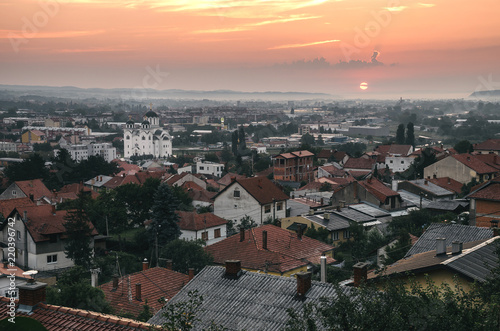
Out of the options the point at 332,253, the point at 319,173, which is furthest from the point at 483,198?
the point at 319,173

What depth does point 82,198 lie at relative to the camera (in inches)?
937

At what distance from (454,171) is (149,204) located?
2021 cm

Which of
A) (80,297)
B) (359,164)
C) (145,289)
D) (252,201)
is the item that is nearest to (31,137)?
(359,164)

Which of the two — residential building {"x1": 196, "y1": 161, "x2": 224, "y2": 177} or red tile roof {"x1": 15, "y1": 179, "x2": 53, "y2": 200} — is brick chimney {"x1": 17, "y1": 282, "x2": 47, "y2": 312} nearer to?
red tile roof {"x1": 15, "y1": 179, "x2": 53, "y2": 200}

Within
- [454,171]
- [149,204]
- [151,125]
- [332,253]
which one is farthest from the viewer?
[151,125]

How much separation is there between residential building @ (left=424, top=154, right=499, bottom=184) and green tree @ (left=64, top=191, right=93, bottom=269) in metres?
23.9

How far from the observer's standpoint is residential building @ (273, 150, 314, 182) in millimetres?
49438

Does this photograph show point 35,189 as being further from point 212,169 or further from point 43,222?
point 212,169

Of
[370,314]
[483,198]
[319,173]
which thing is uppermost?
[370,314]

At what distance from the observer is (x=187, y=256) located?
17969mm

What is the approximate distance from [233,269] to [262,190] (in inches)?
772

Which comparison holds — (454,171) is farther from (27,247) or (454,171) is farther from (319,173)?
(27,247)

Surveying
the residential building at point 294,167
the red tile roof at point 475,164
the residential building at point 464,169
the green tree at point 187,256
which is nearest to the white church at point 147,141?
the residential building at point 294,167

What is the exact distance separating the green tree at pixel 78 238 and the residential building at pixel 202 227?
14.4 feet
